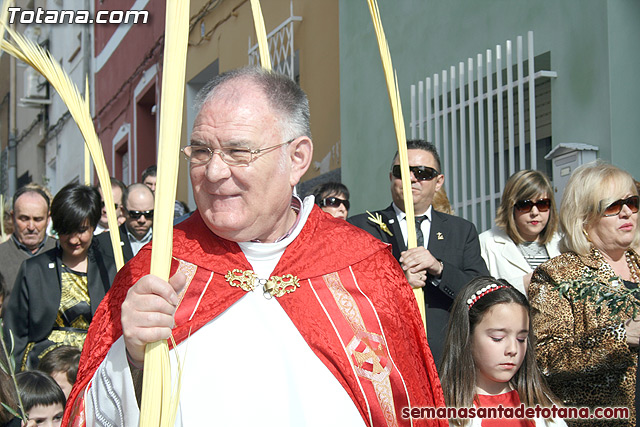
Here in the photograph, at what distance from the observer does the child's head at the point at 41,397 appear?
3.87 metres

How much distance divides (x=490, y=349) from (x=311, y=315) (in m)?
1.13

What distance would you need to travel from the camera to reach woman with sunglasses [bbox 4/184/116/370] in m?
4.70

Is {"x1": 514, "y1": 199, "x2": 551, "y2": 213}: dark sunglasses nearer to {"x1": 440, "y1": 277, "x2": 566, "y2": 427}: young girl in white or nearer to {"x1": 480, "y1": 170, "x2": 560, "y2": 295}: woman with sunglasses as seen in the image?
{"x1": 480, "y1": 170, "x2": 560, "y2": 295}: woman with sunglasses

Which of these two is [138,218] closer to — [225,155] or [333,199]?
[333,199]

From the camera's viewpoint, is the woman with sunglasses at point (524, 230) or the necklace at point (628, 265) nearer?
the necklace at point (628, 265)

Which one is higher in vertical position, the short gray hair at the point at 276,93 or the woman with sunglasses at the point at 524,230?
the short gray hair at the point at 276,93

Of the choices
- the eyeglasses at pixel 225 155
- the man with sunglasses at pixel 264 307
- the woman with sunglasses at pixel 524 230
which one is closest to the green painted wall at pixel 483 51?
the woman with sunglasses at pixel 524 230

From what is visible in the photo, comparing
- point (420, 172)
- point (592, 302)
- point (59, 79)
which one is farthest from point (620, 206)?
point (59, 79)

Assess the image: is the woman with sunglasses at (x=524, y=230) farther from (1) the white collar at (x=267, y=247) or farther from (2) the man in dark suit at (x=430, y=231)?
(1) the white collar at (x=267, y=247)

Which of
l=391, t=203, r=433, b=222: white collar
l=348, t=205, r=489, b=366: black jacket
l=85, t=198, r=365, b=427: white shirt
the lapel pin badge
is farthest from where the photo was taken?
l=391, t=203, r=433, b=222: white collar

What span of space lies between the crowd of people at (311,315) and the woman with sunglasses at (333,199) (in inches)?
49.1

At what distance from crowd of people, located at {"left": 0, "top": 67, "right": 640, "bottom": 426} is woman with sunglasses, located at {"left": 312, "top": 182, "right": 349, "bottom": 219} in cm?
125

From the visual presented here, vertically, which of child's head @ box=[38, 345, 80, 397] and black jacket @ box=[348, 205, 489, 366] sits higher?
black jacket @ box=[348, 205, 489, 366]

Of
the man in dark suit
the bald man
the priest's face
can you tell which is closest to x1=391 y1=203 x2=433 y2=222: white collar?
the man in dark suit
